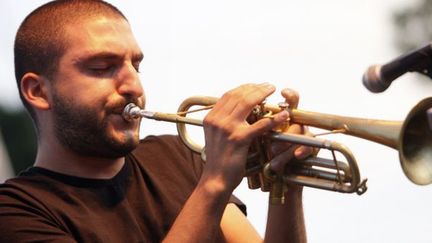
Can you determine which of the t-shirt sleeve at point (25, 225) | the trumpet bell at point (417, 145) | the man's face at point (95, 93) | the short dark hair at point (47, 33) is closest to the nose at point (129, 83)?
the man's face at point (95, 93)

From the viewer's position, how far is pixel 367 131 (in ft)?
11.1

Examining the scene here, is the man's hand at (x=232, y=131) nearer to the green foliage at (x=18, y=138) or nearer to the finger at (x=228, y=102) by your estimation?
the finger at (x=228, y=102)

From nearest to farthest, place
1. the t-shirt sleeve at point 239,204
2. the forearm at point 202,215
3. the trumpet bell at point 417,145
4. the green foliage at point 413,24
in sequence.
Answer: the trumpet bell at point 417,145, the forearm at point 202,215, the t-shirt sleeve at point 239,204, the green foliage at point 413,24

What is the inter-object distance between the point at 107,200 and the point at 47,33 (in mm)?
674

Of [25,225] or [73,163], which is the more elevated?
[73,163]

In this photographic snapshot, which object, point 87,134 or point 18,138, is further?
point 18,138

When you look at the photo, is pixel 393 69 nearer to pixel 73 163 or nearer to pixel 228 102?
pixel 228 102

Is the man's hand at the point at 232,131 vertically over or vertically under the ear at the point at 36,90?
under

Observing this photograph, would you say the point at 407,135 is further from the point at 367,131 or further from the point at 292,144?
the point at 292,144

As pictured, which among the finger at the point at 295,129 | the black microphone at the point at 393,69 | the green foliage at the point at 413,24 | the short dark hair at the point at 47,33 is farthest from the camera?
the green foliage at the point at 413,24

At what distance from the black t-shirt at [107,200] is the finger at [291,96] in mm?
584

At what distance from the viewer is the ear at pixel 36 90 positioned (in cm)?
382

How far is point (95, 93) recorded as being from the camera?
369 centimetres

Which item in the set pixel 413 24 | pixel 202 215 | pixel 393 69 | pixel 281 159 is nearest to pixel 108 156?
pixel 202 215
